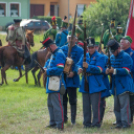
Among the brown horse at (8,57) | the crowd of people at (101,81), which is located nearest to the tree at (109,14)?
the brown horse at (8,57)

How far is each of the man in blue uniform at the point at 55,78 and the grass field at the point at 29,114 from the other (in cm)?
33

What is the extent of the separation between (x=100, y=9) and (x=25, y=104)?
48.9 feet

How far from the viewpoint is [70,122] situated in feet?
28.0

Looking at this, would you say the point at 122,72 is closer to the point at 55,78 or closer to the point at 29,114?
the point at 55,78

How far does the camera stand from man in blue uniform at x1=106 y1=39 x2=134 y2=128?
25.1 ft

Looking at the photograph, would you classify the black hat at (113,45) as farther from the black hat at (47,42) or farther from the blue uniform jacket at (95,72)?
the black hat at (47,42)

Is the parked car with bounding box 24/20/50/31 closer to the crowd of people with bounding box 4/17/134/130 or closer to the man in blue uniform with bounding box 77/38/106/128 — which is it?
the crowd of people with bounding box 4/17/134/130

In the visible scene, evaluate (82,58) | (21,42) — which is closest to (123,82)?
(82,58)

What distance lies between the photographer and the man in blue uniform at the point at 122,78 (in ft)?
25.1

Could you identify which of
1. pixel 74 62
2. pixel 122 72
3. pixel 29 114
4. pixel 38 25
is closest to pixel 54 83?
pixel 74 62

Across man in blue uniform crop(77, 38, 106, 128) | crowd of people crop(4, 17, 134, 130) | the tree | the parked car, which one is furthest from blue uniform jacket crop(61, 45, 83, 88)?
the parked car

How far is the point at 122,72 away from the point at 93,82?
0.59m

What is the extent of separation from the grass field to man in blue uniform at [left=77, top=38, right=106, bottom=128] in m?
0.29

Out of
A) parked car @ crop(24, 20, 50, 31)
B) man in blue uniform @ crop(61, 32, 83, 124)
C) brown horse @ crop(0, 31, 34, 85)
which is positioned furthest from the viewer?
parked car @ crop(24, 20, 50, 31)
